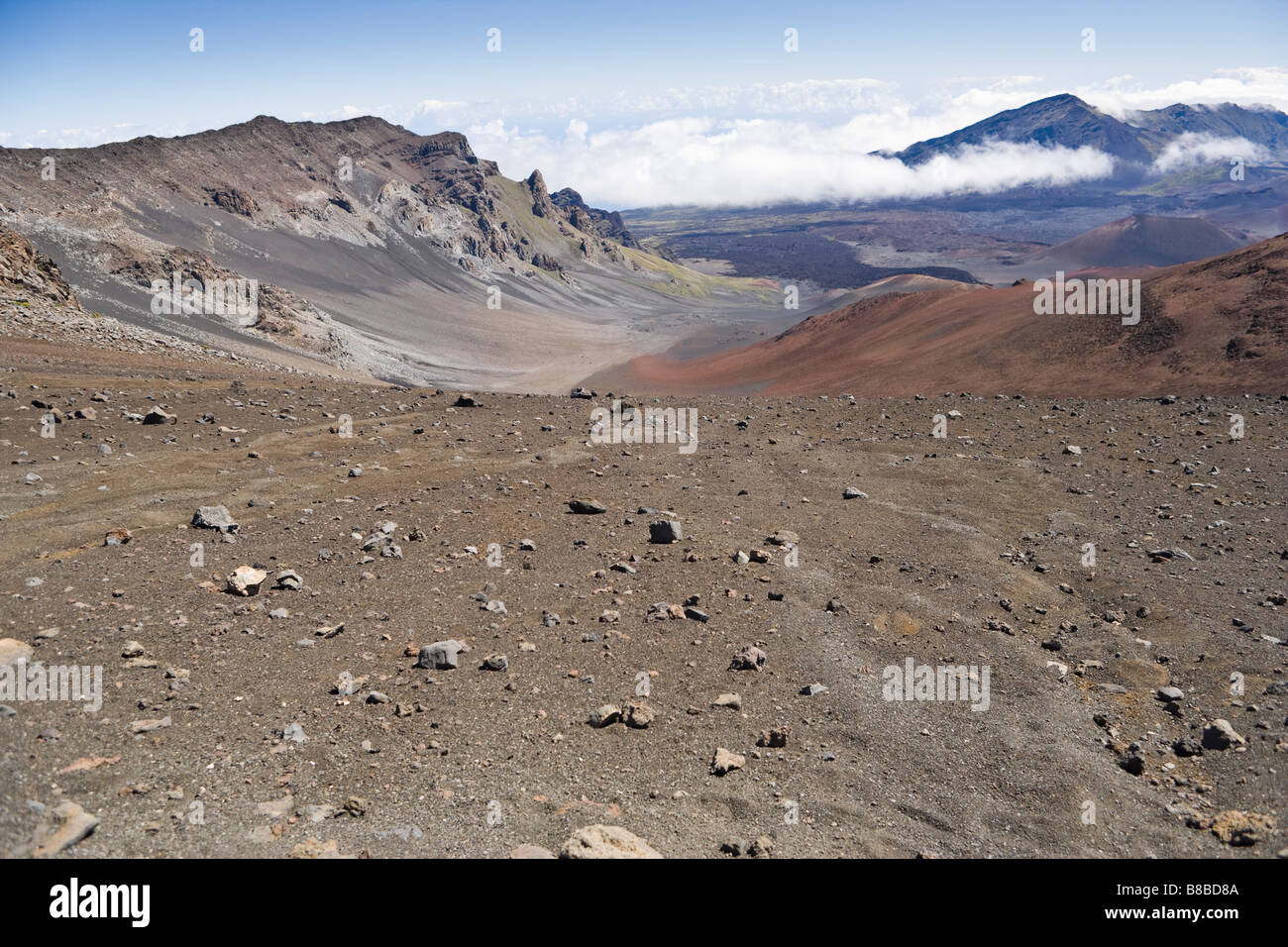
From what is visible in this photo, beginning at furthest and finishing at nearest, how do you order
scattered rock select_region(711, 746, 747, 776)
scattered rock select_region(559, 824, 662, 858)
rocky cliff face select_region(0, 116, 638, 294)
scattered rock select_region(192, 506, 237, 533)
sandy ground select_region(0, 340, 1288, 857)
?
rocky cliff face select_region(0, 116, 638, 294), scattered rock select_region(192, 506, 237, 533), scattered rock select_region(711, 746, 747, 776), sandy ground select_region(0, 340, 1288, 857), scattered rock select_region(559, 824, 662, 858)

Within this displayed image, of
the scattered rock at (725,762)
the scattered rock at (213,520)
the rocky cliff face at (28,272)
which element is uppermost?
the rocky cliff face at (28,272)

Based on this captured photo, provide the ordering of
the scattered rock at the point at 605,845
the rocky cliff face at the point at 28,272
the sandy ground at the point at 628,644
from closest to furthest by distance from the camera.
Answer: the scattered rock at the point at 605,845, the sandy ground at the point at 628,644, the rocky cliff face at the point at 28,272

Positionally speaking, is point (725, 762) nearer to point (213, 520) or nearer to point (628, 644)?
point (628, 644)

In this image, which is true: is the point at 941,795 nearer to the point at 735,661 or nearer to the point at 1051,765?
the point at 1051,765

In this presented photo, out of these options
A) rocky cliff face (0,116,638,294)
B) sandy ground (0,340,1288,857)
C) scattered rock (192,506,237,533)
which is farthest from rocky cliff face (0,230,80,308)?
rocky cliff face (0,116,638,294)

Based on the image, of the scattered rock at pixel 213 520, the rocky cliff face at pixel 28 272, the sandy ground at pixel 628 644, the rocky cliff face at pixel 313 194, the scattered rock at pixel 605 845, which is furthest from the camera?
the rocky cliff face at pixel 313 194

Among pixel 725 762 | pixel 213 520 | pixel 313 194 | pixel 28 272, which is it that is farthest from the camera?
pixel 313 194

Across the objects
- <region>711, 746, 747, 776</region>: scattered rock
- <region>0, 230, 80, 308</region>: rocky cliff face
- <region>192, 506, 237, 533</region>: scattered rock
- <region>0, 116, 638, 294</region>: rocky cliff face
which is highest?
<region>0, 116, 638, 294</region>: rocky cliff face

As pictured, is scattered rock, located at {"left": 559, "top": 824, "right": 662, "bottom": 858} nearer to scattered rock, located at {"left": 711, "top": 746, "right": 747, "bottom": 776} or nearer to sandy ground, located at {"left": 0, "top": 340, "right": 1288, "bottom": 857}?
sandy ground, located at {"left": 0, "top": 340, "right": 1288, "bottom": 857}

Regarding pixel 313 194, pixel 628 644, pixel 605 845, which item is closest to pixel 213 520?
pixel 628 644

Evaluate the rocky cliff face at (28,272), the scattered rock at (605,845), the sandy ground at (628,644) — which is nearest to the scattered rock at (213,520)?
the sandy ground at (628,644)

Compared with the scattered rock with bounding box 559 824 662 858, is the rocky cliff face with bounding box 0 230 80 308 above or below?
above

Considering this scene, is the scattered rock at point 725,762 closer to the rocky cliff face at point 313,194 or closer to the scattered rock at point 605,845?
the scattered rock at point 605,845
